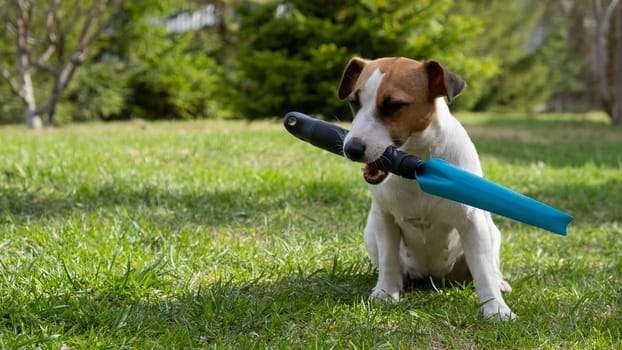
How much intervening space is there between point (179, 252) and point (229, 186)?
185 cm

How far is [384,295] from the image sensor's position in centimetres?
328

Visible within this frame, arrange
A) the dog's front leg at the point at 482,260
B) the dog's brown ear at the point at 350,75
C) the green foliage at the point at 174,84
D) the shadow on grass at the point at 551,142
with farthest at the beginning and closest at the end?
the green foliage at the point at 174,84, the shadow on grass at the point at 551,142, the dog's brown ear at the point at 350,75, the dog's front leg at the point at 482,260

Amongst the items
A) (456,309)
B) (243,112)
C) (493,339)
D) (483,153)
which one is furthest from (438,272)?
(243,112)

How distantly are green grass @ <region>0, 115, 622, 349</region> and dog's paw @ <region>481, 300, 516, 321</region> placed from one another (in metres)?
0.06

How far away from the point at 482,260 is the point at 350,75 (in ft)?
3.92

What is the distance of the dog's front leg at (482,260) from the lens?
10.3 ft

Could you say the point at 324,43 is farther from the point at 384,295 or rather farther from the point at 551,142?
the point at 384,295

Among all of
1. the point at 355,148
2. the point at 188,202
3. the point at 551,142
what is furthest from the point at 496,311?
the point at 551,142

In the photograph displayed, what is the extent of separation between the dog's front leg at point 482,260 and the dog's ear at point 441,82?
59 cm

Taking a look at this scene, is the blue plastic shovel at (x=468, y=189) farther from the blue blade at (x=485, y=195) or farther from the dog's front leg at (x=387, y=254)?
the dog's front leg at (x=387, y=254)

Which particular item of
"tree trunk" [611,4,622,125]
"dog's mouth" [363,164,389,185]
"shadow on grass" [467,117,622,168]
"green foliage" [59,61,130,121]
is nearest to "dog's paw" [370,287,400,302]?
"dog's mouth" [363,164,389,185]

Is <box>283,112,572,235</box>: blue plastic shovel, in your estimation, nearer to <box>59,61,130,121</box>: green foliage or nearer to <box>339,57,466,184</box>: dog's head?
<box>339,57,466,184</box>: dog's head

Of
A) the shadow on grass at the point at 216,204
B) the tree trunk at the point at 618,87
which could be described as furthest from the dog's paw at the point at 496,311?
the tree trunk at the point at 618,87

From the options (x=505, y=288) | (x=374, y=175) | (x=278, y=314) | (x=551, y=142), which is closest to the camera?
(x=278, y=314)
